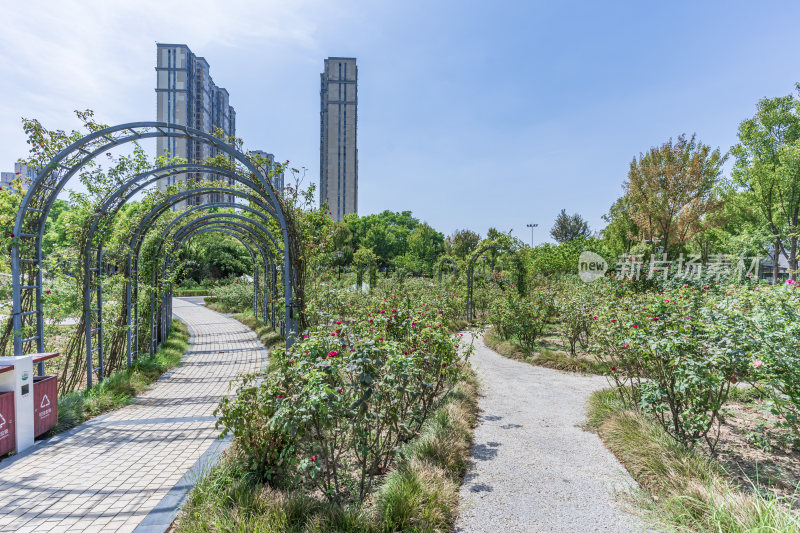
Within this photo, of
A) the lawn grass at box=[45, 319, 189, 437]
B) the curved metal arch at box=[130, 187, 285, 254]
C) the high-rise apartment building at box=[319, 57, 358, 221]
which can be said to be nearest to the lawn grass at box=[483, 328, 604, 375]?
the curved metal arch at box=[130, 187, 285, 254]

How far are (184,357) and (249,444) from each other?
21.1ft

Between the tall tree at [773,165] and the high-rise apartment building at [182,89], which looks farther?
the high-rise apartment building at [182,89]

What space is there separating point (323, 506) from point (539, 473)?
1.87 meters

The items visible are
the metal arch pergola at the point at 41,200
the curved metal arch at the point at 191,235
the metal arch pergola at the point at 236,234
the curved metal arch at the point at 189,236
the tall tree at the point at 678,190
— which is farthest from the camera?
the tall tree at the point at 678,190

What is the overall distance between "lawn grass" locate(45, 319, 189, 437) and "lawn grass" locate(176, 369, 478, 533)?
2556 mm

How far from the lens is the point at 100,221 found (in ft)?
17.6

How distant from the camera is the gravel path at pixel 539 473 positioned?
8.55 ft

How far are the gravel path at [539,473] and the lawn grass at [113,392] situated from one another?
443 centimetres

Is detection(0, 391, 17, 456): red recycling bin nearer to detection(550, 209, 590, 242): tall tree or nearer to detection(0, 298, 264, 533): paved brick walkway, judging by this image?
detection(0, 298, 264, 533): paved brick walkway

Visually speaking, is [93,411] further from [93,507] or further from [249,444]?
[249,444]

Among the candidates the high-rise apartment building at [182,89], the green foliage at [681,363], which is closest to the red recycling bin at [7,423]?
the green foliage at [681,363]

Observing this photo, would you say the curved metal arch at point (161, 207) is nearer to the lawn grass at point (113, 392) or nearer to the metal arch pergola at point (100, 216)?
the metal arch pergola at point (100, 216)

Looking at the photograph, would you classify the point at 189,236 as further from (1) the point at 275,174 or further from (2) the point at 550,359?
(2) the point at 550,359

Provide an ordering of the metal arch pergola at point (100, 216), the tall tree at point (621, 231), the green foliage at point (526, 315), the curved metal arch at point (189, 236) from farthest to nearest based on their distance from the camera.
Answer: the tall tree at point (621, 231) → the curved metal arch at point (189, 236) → the green foliage at point (526, 315) → the metal arch pergola at point (100, 216)
